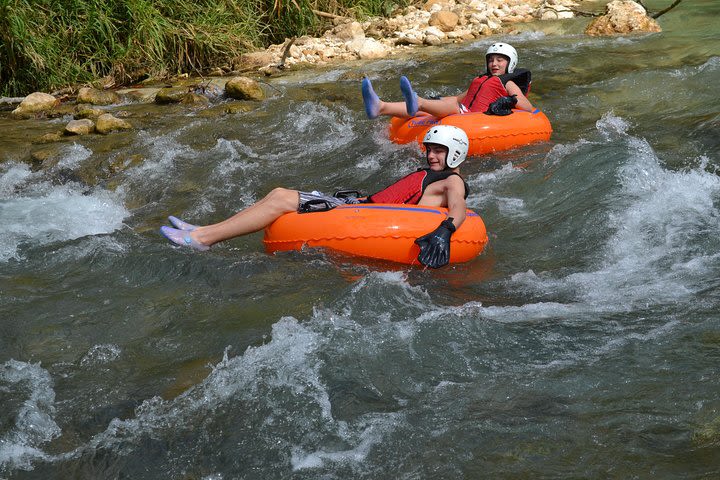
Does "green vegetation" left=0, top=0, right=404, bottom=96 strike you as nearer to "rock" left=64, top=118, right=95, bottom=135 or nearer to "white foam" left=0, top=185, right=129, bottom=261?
"rock" left=64, top=118, right=95, bottom=135

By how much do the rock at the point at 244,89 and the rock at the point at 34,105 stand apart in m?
2.16

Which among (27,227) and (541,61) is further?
(541,61)

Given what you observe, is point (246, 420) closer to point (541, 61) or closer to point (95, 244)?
point (95, 244)

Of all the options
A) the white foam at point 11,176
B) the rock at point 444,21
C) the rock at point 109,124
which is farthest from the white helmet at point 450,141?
the rock at point 444,21

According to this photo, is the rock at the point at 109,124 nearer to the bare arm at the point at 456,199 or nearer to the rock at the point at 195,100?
the rock at the point at 195,100

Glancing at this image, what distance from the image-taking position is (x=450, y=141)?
6.28 metres

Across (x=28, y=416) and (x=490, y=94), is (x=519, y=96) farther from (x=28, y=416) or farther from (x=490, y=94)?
(x=28, y=416)

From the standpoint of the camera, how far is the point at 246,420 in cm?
398

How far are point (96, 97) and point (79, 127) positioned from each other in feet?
4.79

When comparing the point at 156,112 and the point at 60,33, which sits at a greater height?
the point at 60,33

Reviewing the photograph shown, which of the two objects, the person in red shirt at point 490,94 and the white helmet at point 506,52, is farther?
the white helmet at point 506,52

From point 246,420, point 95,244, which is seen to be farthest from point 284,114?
point 246,420

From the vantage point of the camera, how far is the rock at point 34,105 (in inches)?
400

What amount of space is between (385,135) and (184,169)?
208 cm
